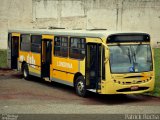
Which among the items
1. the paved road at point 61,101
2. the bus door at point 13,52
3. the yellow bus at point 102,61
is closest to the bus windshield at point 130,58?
the yellow bus at point 102,61

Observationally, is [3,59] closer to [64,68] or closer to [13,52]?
[13,52]

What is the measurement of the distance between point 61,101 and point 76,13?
2200cm

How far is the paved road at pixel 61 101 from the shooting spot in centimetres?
1373

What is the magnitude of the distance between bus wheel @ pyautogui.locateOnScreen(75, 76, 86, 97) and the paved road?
0.68 ft

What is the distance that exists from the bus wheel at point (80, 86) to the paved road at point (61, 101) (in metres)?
0.21

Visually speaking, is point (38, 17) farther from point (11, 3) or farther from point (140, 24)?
point (140, 24)

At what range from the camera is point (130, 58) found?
15.6 meters

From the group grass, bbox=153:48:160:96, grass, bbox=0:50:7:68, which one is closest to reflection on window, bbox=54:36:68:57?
grass, bbox=153:48:160:96

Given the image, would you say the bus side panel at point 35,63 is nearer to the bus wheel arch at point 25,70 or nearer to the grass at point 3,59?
the bus wheel arch at point 25,70

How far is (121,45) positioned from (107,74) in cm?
118

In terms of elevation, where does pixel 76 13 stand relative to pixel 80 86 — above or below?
above

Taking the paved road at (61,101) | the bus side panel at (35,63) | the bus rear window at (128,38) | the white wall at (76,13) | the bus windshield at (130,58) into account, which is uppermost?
the white wall at (76,13)

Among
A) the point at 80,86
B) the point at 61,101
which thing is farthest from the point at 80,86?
the point at 61,101

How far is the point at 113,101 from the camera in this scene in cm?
1612
